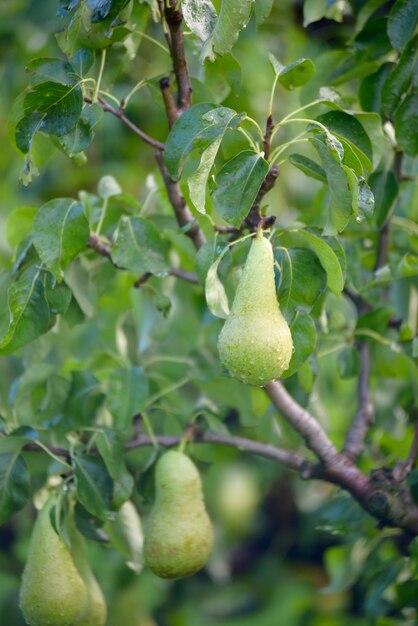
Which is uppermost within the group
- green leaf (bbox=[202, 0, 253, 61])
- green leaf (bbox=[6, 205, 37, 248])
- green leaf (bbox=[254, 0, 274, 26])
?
green leaf (bbox=[202, 0, 253, 61])

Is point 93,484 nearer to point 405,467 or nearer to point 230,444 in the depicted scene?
point 230,444

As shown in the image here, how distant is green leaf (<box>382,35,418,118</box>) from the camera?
1.16m

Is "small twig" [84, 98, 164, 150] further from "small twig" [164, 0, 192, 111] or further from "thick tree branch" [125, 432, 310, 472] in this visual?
"thick tree branch" [125, 432, 310, 472]

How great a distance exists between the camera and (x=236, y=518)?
2500 mm

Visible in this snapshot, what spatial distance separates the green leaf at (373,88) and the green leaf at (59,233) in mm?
415

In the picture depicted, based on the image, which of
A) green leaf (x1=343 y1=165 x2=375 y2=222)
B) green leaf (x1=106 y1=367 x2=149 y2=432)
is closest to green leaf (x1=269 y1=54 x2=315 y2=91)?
green leaf (x1=343 y1=165 x2=375 y2=222)

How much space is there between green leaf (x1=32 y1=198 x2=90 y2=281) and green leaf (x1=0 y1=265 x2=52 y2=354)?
0.16ft

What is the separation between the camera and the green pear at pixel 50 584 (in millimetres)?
1156

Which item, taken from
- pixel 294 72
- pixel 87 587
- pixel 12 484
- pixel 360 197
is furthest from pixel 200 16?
pixel 87 587

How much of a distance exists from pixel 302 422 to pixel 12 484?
39 centimetres

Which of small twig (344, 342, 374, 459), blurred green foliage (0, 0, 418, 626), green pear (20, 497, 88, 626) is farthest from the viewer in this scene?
small twig (344, 342, 374, 459)

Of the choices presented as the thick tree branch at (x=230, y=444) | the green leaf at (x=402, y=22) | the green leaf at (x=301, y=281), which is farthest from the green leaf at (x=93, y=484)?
the green leaf at (x=402, y=22)

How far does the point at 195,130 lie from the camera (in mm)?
997

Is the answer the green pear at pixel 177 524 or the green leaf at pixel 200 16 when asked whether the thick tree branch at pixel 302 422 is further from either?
the green leaf at pixel 200 16
